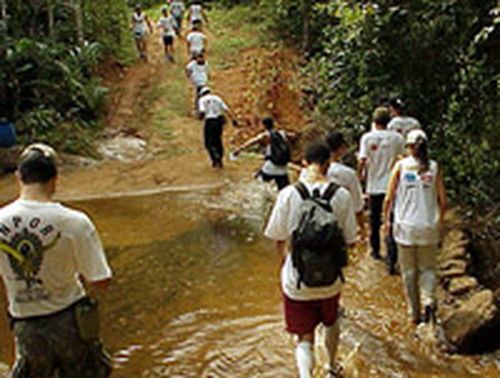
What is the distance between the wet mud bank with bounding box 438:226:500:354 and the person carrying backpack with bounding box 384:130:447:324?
38cm

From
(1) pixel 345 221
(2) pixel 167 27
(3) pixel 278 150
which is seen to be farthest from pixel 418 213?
(2) pixel 167 27

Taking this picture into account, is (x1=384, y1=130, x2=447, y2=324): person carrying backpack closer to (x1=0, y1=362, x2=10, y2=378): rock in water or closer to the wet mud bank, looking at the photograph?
the wet mud bank

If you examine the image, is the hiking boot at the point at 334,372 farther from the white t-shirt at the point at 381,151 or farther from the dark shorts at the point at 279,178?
the dark shorts at the point at 279,178

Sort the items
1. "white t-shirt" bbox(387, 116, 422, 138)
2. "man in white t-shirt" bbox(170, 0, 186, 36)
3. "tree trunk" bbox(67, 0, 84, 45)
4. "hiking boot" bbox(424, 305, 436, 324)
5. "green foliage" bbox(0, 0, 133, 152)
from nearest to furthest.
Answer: "hiking boot" bbox(424, 305, 436, 324) < "white t-shirt" bbox(387, 116, 422, 138) < "green foliage" bbox(0, 0, 133, 152) < "tree trunk" bbox(67, 0, 84, 45) < "man in white t-shirt" bbox(170, 0, 186, 36)

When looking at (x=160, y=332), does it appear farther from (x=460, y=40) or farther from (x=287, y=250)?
(x=460, y=40)

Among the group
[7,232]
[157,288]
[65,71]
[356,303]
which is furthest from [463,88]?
[65,71]

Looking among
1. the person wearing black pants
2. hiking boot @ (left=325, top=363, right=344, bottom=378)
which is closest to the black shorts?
the person wearing black pants

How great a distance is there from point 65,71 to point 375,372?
1099 cm

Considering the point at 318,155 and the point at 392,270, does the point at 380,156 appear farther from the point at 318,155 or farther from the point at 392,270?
the point at 318,155

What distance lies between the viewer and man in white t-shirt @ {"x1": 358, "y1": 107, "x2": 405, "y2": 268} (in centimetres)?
680

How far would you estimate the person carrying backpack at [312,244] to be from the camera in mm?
4008

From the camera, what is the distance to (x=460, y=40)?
9.23 meters

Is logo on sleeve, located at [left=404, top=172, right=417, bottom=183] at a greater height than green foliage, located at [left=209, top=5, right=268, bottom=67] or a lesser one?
lesser

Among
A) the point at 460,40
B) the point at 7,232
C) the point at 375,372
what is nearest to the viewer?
the point at 7,232
